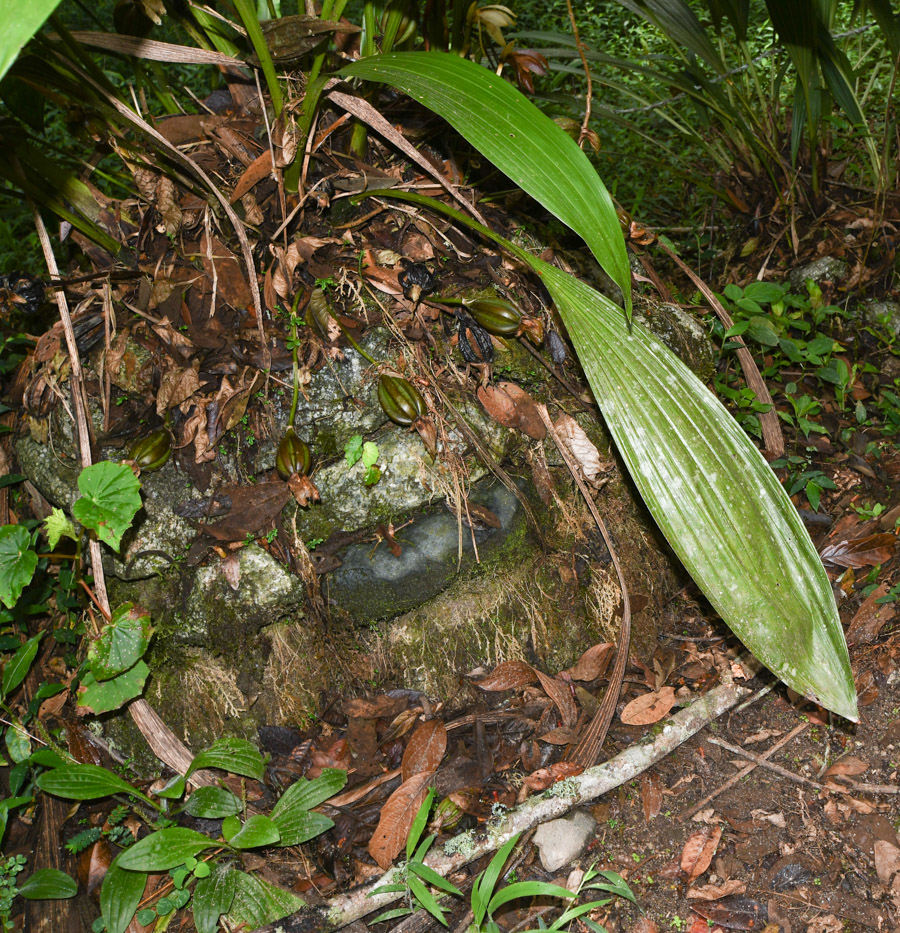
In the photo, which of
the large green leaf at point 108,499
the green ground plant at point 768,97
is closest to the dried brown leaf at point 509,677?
the large green leaf at point 108,499

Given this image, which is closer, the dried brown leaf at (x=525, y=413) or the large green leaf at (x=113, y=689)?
the large green leaf at (x=113, y=689)

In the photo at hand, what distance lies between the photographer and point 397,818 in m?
1.64

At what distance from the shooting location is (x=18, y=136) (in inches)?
65.9

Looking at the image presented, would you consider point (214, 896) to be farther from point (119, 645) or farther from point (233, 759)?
point (119, 645)

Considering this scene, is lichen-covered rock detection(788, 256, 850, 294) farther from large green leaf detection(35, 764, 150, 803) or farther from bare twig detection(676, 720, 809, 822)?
large green leaf detection(35, 764, 150, 803)

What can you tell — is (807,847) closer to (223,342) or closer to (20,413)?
(223,342)

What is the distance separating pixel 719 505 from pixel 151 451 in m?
1.37

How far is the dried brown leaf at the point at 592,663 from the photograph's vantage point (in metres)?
1.93

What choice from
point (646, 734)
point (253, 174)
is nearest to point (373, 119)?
point (253, 174)

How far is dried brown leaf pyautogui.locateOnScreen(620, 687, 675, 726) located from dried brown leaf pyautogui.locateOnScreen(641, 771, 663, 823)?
0.42ft

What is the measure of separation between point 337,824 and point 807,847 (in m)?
1.06

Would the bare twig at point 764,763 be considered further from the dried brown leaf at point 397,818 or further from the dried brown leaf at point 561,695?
the dried brown leaf at point 397,818

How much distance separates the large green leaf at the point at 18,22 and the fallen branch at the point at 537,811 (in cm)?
157

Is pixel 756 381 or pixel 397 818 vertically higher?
pixel 756 381
